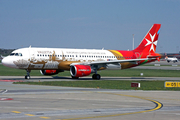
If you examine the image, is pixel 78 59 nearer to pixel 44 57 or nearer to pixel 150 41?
pixel 44 57

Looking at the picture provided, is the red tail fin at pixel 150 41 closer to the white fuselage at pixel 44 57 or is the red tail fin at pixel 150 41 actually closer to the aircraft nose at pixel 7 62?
the white fuselage at pixel 44 57

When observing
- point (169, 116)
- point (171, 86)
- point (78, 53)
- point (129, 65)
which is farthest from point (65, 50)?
point (169, 116)

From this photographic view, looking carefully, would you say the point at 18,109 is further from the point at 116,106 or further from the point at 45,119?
the point at 116,106

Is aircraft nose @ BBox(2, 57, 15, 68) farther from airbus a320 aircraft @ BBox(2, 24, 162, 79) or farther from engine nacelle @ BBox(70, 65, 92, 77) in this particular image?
engine nacelle @ BBox(70, 65, 92, 77)

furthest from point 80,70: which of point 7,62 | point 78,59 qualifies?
point 7,62

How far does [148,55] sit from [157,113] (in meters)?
40.9

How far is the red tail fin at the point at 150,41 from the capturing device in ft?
186

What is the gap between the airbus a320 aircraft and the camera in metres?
45.0

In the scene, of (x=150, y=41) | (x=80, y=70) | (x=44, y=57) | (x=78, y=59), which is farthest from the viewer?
(x=150, y=41)

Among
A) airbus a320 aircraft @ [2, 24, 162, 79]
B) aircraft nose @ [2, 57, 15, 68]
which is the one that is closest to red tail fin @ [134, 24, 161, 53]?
airbus a320 aircraft @ [2, 24, 162, 79]

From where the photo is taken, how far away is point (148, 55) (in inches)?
2206

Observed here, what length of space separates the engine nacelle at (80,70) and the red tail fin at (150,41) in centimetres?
1448

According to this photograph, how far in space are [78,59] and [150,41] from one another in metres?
16.1

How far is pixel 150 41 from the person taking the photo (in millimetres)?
56938
